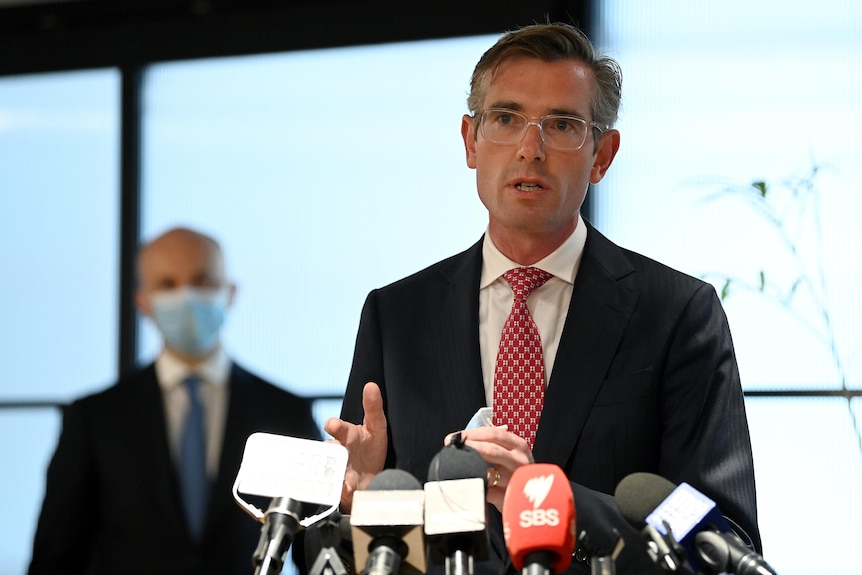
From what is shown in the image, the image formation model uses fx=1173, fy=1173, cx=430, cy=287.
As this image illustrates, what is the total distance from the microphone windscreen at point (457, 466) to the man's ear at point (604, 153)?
100 cm

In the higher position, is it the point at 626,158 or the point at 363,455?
the point at 626,158

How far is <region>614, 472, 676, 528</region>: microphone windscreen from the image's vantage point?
1.54 metres

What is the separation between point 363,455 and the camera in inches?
78.3

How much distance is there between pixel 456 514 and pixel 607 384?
29.3 inches

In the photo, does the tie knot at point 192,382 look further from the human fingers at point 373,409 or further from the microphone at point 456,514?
the microphone at point 456,514

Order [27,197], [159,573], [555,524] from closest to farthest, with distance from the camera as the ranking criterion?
1. [555,524]
2. [159,573]
3. [27,197]

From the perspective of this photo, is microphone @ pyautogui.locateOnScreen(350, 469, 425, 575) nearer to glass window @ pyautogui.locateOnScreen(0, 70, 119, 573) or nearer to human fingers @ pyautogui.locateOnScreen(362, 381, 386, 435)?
human fingers @ pyautogui.locateOnScreen(362, 381, 386, 435)

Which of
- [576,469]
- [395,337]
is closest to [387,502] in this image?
[576,469]

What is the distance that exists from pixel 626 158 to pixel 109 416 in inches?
80.3

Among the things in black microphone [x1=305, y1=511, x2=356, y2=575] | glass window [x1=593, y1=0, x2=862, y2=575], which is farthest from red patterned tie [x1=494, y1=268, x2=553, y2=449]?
glass window [x1=593, y1=0, x2=862, y2=575]

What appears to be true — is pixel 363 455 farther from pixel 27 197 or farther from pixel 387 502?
pixel 27 197

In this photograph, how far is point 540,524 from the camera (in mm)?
1427

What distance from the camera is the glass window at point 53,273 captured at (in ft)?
16.1

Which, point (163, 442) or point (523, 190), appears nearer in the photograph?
point (523, 190)
